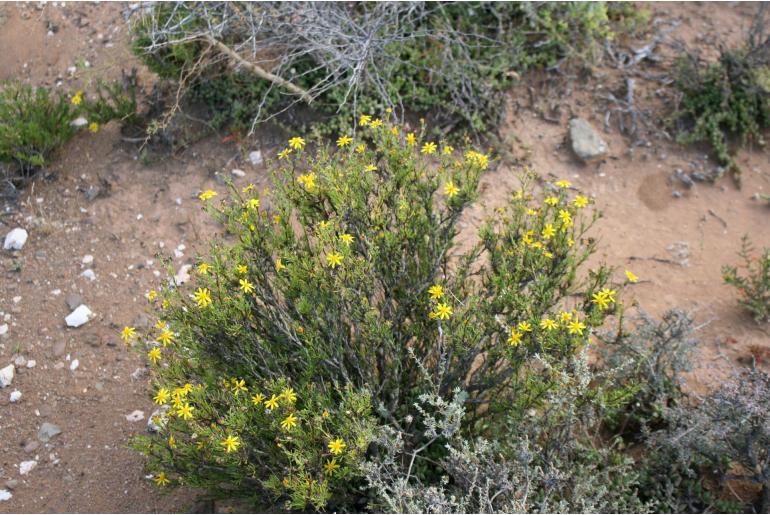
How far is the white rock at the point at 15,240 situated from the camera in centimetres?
477

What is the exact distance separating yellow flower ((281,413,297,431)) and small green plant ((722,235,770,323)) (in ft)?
9.68

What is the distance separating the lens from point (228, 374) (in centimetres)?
298

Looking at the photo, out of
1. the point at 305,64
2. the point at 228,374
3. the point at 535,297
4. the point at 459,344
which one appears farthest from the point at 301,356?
the point at 305,64

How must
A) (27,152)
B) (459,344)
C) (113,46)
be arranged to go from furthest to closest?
(113,46) < (27,152) < (459,344)

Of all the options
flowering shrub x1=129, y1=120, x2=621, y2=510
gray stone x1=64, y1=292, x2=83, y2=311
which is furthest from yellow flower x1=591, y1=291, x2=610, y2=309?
gray stone x1=64, y1=292, x2=83, y2=311

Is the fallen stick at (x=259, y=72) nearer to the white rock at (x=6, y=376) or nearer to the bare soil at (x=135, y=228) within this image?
the bare soil at (x=135, y=228)

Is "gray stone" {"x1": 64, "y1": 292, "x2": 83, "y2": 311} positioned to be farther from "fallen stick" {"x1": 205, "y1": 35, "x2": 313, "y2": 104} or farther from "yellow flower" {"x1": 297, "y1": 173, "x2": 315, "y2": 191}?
"yellow flower" {"x1": 297, "y1": 173, "x2": 315, "y2": 191}

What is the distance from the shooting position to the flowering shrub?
2.73 m

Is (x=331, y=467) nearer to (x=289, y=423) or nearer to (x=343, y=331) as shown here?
(x=289, y=423)

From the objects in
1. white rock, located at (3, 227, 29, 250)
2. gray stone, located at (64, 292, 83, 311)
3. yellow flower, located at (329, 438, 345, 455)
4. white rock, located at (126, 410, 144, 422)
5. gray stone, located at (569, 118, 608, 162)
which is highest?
yellow flower, located at (329, 438, 345, 455)

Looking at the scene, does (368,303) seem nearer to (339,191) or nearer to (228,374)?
(339,191)

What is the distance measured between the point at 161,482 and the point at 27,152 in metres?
3.13

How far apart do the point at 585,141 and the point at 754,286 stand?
64.2 inches

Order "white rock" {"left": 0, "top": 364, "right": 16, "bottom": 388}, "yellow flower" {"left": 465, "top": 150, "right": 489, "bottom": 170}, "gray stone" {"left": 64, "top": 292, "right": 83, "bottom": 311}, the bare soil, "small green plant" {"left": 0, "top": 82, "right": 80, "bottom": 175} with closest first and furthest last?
"yellow flower" {"left": 465, "top": 150, "right": 489, "bottom": 170}, the bare soil, "white rock" {"left": 0, "top": 364, "right": 16, "bottom": 388}, "gray stone" {"left": 64, "top": 292, "right": 83, "bottom": 311}, "small green plant" {"left": 0, "top": 82, "right": 80, "bottom": 175}
